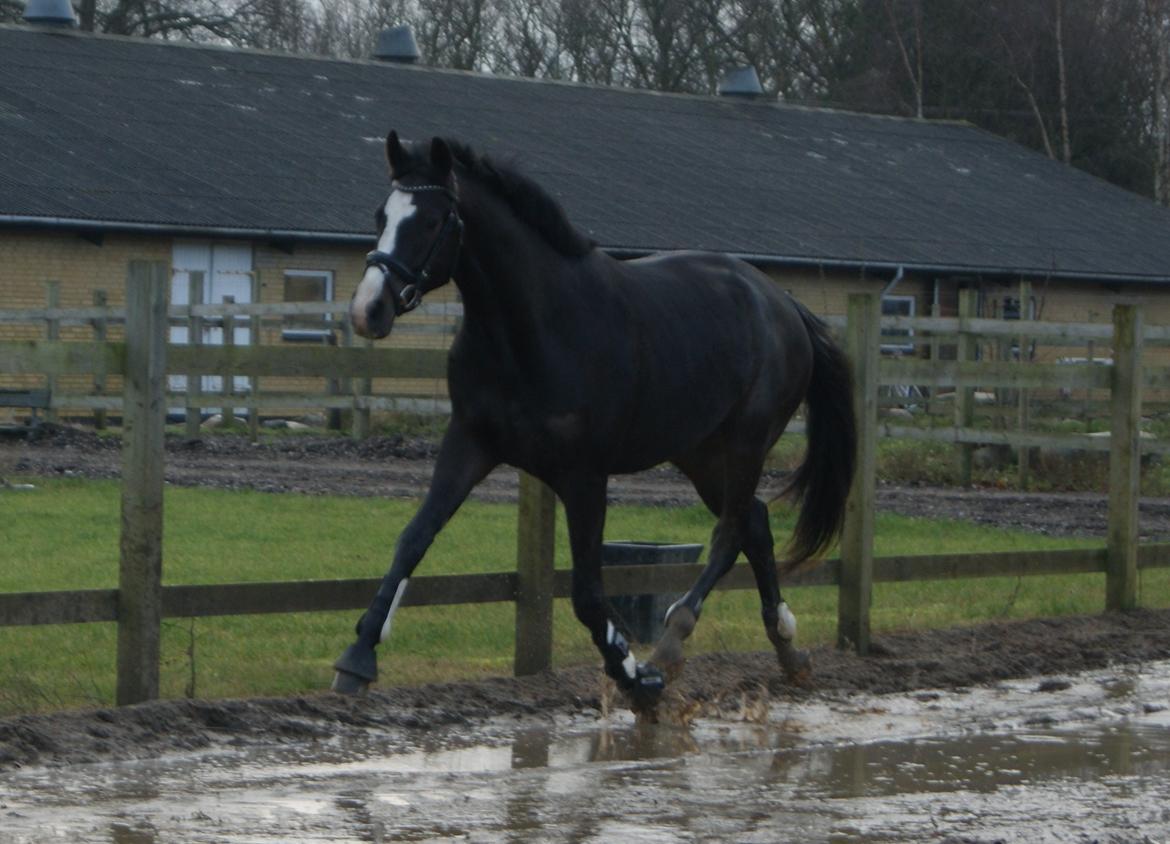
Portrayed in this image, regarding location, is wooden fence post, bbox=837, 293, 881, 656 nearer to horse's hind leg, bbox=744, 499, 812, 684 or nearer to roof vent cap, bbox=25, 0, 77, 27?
horse's hind leg, bbox=744, 499, 812, 684

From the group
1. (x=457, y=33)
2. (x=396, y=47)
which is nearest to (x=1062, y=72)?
(x=457, y=33)

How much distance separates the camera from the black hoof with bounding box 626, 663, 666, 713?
23.6 feet

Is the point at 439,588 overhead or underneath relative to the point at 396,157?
underneath

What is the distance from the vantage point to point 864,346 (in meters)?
9.15

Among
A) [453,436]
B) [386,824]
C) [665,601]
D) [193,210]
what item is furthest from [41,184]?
[386,824]

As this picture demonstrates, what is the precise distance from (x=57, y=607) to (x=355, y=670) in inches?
41.3

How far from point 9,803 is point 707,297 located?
3670 mm

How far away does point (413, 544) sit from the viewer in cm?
680

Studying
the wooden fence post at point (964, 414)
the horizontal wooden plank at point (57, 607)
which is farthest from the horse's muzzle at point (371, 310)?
the wooden fence post at point (964, 414)

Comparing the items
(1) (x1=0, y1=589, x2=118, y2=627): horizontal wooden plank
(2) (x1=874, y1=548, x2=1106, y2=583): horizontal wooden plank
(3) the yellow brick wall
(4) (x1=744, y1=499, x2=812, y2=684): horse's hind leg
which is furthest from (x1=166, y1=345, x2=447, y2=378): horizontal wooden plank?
(3) the yellow brick wall

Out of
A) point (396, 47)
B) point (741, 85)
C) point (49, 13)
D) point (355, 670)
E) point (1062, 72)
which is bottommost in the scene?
point (355, 670)

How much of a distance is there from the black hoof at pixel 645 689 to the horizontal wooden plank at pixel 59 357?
7.23 ft

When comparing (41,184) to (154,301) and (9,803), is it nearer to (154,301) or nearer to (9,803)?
(154,301)

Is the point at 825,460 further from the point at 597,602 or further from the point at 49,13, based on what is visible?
the point at 49,13
